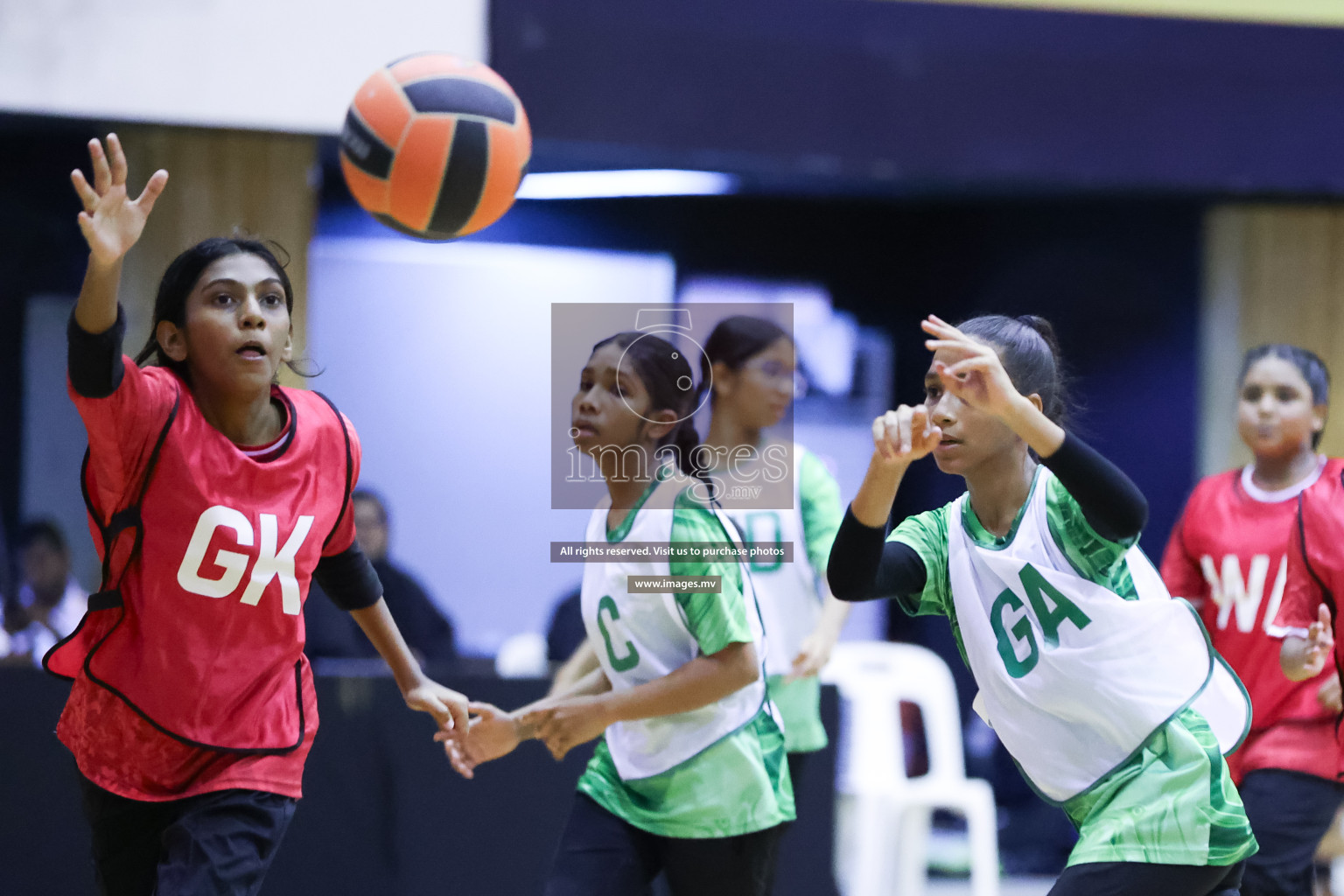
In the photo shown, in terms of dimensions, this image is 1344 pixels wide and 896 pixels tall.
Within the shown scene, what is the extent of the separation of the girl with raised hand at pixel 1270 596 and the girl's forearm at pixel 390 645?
2317 millimetres

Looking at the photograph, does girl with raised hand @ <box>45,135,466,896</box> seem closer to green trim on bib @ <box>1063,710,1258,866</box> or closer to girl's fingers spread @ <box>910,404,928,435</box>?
girl's fingers spread @ <box>910,404,928,435</box>

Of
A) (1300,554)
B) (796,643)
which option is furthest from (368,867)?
(1300,554)

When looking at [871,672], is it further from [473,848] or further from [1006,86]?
[1006,86]

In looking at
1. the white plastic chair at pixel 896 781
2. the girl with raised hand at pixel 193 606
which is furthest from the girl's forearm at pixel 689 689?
the white plastic chair at pixel 896 781

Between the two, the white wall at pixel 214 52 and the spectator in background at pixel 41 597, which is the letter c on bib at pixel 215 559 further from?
the white wall at pixel 214 52

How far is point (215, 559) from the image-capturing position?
2.75 metres

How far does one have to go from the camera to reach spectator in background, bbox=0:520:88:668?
20.0 ft

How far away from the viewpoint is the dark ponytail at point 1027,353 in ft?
8.95

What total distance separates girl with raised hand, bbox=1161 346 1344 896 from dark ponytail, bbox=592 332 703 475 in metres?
1.74

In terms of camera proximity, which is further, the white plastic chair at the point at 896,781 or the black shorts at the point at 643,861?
the white plastic chair at the point at 896,781

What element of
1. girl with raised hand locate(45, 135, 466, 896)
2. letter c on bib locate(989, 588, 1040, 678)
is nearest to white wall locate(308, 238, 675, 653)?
girl with raised hand locate(45, 135, 466, 896)

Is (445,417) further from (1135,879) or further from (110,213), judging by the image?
(1135,879)

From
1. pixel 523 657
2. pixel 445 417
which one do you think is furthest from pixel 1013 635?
pixel 445 417

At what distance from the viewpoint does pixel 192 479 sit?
275 centimetres
